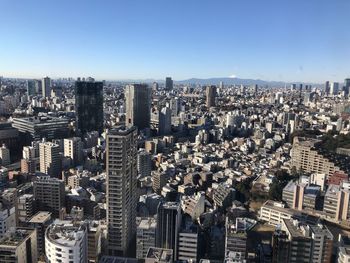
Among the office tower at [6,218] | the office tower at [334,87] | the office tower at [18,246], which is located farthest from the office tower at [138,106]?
the office tower at [334,87]

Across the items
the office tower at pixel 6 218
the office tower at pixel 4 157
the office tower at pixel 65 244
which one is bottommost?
the office tower at pixel 4 157

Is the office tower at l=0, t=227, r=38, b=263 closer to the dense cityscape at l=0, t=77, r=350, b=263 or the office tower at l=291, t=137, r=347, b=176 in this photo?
the dense cityscape at l=0, t=77, r=350, b=263

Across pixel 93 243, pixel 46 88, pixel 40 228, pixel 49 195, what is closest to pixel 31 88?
pixel 46 88

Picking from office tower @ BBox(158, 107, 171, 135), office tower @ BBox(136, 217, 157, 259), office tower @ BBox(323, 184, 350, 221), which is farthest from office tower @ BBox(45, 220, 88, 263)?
office tower @ BBox(158, 107, 171, 135)

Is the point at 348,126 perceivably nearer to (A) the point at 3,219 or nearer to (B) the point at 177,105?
(B) the point at 177,105

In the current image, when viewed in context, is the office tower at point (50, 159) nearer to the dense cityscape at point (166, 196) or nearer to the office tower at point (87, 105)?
the dense cityscape at point (166, 196)

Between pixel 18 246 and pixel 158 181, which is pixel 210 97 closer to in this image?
pixel 158 181
